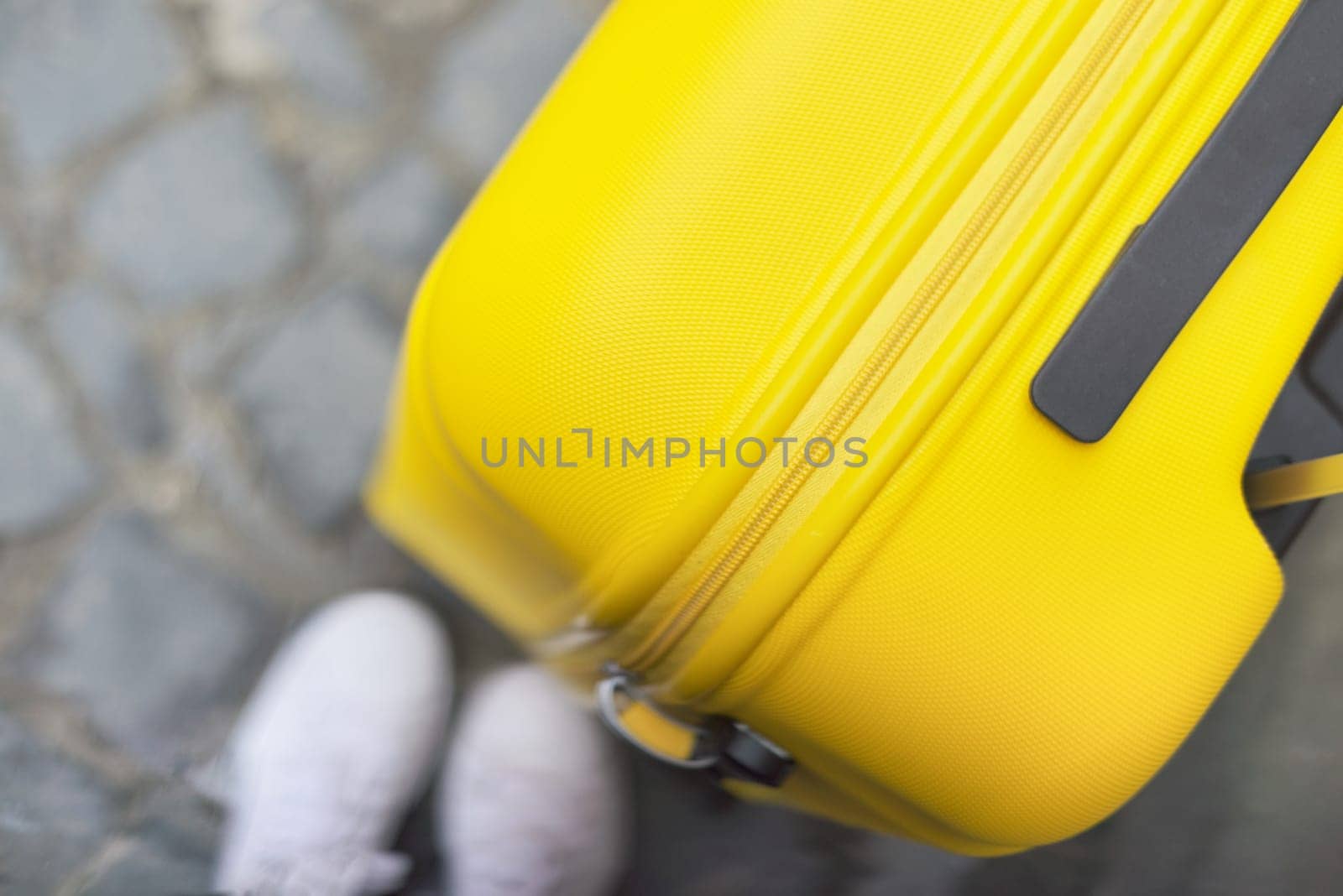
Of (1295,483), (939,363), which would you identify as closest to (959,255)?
(939,363)

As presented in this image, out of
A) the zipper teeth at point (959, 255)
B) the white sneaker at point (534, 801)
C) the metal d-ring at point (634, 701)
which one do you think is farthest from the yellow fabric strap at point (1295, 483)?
the white sneaker at point (534, 801)

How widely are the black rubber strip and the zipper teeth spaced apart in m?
0.06

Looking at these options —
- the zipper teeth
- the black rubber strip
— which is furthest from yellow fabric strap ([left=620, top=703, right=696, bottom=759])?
the black rubber strip

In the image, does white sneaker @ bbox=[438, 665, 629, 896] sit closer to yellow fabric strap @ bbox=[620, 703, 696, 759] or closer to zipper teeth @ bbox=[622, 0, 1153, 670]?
yellow fabric strap @ bbox=[620, 703, 696, 759]

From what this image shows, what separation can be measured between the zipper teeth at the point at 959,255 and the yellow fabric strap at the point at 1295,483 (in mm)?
250

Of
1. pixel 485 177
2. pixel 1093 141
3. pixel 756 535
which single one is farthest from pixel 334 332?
pixel 1093 141

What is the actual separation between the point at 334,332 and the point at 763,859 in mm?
693

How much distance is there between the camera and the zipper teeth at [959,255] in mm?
413

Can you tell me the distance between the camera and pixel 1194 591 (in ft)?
1.49

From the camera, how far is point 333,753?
33.4 inches

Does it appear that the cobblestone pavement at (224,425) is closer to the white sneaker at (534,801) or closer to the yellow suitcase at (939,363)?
the white sneaker at (534,801)

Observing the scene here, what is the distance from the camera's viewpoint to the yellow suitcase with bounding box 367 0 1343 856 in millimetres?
411

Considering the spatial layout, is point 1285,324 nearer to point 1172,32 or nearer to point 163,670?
point 1172,32

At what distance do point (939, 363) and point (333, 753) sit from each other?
721mm
